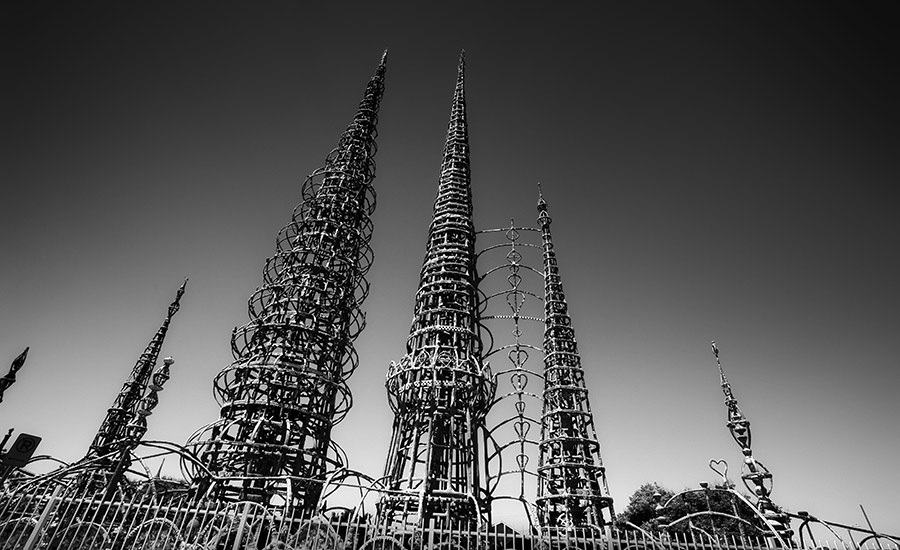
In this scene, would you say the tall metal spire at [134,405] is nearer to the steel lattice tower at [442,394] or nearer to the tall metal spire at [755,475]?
the steel lattice tower at [442,394]

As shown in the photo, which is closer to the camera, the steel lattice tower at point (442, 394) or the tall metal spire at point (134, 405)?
the steel lattice tower at point (442, 394)

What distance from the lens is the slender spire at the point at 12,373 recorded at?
30.9 ft

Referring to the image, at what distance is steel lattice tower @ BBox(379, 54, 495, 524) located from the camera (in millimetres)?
16203

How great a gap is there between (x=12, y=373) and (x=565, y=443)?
19.1 meters

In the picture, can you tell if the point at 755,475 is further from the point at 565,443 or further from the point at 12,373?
the point at 12,373

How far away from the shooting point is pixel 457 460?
56.3 ft

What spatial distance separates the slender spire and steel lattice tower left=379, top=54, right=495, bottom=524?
895cm

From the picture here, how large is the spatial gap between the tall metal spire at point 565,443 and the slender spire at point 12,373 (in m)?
17.6

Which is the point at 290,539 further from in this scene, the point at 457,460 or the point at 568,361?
the point at 568,361

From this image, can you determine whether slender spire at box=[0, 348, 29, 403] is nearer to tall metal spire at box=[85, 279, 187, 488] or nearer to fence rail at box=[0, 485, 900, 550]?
fence rail at box=[0, 485, 900, 550]

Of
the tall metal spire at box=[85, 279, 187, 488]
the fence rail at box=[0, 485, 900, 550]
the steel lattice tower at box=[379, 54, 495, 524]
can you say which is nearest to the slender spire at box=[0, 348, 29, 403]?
the fence rail at box=[0, 485, 900, 550]

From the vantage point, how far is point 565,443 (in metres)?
21.8

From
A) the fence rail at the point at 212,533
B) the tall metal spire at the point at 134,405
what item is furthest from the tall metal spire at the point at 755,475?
the tall metal spire at the point at 134,405

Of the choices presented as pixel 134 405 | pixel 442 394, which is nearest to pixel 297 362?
pixel 442 394
